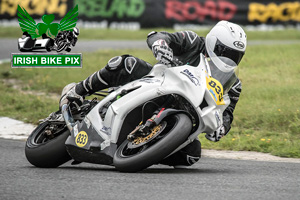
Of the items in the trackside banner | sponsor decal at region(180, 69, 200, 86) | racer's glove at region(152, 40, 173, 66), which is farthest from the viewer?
the trackside banner

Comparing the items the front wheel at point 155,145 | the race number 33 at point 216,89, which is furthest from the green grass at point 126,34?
the front wheel at point 155,145

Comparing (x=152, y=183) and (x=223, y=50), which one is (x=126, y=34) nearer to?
(x=223, y=50)

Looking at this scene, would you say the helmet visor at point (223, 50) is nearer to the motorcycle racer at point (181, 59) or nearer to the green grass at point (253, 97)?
the motorcycle racer at point (181, 59)

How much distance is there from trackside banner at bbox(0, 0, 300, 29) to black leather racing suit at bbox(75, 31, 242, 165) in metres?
11.6

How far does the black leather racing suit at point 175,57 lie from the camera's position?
5.38 meters

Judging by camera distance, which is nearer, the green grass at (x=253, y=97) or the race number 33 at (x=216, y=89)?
the race number 33 at (x=216, y=89)

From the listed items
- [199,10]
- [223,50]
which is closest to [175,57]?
[223,50]

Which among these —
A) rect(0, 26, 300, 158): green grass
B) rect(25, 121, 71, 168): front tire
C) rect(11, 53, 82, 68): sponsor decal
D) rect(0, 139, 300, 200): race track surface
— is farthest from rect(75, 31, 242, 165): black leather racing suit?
rect(11, 53, 82, 68): sponsor decal

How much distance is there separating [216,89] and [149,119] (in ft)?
2.04

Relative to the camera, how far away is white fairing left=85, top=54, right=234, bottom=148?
16.0 ft

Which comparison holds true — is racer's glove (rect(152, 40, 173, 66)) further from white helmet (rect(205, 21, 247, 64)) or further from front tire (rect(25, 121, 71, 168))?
front tire (rect(25, 121, 71, 168))

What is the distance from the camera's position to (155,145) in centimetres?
465

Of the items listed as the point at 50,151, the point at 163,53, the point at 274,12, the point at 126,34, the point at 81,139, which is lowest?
the point at 126,34

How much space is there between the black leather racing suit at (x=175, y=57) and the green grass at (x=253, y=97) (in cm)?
163
